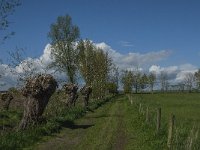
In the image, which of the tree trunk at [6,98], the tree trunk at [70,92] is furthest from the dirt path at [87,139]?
the tree trunk at [6,98]

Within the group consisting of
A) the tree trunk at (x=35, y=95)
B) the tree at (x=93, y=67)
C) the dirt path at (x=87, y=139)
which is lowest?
the dirt path at (x=87, y=139)

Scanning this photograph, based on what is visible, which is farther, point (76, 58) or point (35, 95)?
point (76, 58)

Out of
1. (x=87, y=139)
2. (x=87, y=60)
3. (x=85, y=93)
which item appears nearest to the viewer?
(x=87, y=139)

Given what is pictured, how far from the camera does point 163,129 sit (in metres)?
27.0

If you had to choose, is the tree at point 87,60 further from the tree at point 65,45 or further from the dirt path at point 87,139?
the dirt path at point 87,139

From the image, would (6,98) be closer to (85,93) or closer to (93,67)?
(85,93)

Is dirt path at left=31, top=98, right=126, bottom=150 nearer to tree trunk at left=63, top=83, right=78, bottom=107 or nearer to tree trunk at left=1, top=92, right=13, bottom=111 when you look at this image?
tree trunk at left=63, top=83, right=78, bottom=107

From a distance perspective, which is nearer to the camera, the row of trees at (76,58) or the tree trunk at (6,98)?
the tree trunk at (6,98)

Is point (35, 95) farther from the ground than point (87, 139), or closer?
farther from the ground

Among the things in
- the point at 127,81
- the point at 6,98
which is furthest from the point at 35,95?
the point at 127,81

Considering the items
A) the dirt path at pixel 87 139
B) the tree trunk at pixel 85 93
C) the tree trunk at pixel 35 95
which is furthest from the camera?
the tree trunk at pixel 85 93

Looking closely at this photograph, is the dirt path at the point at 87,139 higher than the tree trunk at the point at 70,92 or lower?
lower

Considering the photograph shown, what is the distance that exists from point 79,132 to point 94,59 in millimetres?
70608

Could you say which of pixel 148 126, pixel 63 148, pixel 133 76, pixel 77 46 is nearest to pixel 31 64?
pixel 148 126
